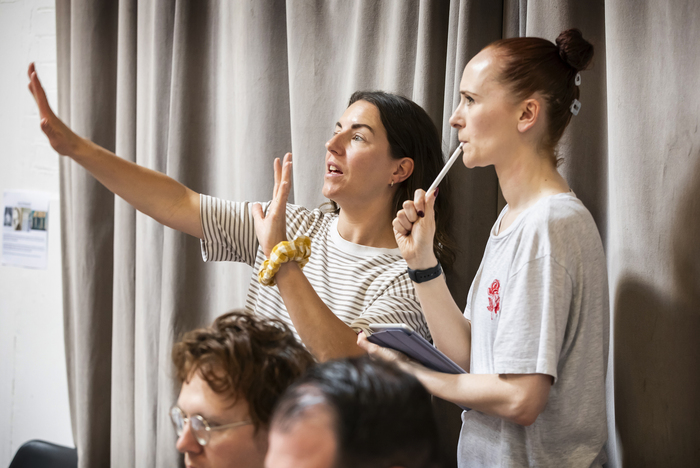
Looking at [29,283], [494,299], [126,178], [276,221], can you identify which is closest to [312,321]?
[276,221]

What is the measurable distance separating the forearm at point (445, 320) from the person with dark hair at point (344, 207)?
0.12m

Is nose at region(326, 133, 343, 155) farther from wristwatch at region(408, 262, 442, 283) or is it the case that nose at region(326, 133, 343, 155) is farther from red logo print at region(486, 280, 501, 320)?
red logo print at region(486, 280, 501, 320)

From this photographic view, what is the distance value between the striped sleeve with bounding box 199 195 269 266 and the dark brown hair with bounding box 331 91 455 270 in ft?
1.15

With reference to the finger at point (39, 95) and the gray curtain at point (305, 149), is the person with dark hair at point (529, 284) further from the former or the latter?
the finger at point (39, 95)

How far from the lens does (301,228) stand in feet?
4.58

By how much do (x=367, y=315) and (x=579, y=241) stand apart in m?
0.47

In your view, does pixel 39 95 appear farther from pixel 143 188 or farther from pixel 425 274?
pixel 425 274

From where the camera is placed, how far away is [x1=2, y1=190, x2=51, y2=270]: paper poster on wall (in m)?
2.23

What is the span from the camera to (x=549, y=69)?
3.06ft

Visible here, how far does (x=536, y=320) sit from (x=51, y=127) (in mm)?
1071

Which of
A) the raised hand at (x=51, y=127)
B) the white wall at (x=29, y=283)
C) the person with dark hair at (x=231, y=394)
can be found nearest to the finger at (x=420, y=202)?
the person with dark hair at (x=231, y=394)

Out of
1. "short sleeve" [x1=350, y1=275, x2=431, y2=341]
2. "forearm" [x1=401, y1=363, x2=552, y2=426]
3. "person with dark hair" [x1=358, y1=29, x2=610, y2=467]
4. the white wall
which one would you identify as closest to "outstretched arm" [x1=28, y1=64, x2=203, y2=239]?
"short sleeve" [x1=350, y1=275, x2=431, y2=341]

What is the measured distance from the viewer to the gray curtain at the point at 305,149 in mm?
1051

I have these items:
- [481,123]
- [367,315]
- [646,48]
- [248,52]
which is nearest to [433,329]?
[367,315]
